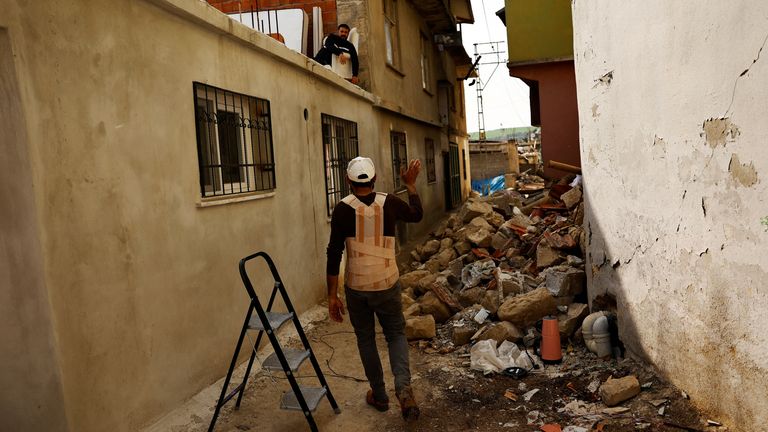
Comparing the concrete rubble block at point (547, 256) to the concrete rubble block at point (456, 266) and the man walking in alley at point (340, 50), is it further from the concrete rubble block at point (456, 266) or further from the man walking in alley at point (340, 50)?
the man walking in alley at point (340, 50)

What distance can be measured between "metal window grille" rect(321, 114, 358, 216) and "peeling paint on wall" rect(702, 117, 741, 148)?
5.20 m

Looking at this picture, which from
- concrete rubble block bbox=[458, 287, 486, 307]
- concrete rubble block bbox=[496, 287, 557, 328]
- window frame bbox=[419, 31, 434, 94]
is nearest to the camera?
concrete rubble block bbox=[496, 287, 557, 328]

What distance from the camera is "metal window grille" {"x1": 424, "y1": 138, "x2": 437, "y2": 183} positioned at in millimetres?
16203

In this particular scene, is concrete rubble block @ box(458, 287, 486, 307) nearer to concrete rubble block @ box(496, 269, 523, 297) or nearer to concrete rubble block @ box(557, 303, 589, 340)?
concrete rubble block @ box(496, 269, 523, 297)

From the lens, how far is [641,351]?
168 inches

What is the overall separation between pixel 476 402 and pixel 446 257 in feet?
15.0

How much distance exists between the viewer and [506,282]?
626 centimetres

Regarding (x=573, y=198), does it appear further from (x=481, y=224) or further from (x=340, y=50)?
(x=340, y=50)

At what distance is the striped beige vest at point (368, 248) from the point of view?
12.8 ft

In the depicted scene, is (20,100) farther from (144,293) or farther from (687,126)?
(687,126)

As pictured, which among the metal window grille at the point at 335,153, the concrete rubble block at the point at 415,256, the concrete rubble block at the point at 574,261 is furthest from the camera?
the concrete rubble block at the point at 415,256

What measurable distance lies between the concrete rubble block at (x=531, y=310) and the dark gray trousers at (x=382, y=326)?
1815mm

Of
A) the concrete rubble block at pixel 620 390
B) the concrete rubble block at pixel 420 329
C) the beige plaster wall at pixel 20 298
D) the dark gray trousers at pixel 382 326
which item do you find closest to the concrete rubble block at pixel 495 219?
the concrete rubble block at pixel 420 329

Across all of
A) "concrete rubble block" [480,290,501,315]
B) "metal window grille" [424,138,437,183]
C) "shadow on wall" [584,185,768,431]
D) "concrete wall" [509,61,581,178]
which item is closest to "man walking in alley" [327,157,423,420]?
"shadow on wall" [584,185,768,431]
